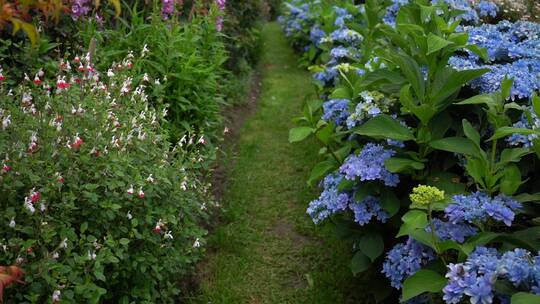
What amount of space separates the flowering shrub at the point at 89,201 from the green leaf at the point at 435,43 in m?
1.39

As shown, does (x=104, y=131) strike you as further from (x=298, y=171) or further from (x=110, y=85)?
(x=298, y=171)

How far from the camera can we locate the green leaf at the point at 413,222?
2396 mm

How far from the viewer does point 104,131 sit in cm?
280

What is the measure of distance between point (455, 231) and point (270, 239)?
5.93 ft

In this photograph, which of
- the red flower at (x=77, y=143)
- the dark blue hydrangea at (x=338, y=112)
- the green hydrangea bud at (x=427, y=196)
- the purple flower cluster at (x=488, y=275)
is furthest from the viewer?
the dark blue hydrangea at (x=338, y=112)

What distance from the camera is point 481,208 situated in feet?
7.66

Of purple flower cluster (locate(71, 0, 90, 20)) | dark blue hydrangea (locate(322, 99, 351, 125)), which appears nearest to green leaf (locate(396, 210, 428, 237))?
dark blue hydrangea (locate(322, 99, 351, 125))

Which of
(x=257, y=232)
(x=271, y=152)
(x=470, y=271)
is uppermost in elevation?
(x=470, y=271)

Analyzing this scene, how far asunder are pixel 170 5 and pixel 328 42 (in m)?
2.08

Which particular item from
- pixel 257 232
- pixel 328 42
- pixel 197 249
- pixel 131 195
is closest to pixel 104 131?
pixel 131 195

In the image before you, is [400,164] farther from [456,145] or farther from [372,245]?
[372,245]

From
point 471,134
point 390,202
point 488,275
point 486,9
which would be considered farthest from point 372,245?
point 486,9

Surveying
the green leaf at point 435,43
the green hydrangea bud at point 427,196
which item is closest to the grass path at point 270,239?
the green hydrangea bud at point 427,196

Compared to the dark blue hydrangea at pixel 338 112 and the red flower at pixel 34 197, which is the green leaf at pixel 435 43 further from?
the red flower at pixel 34 197
